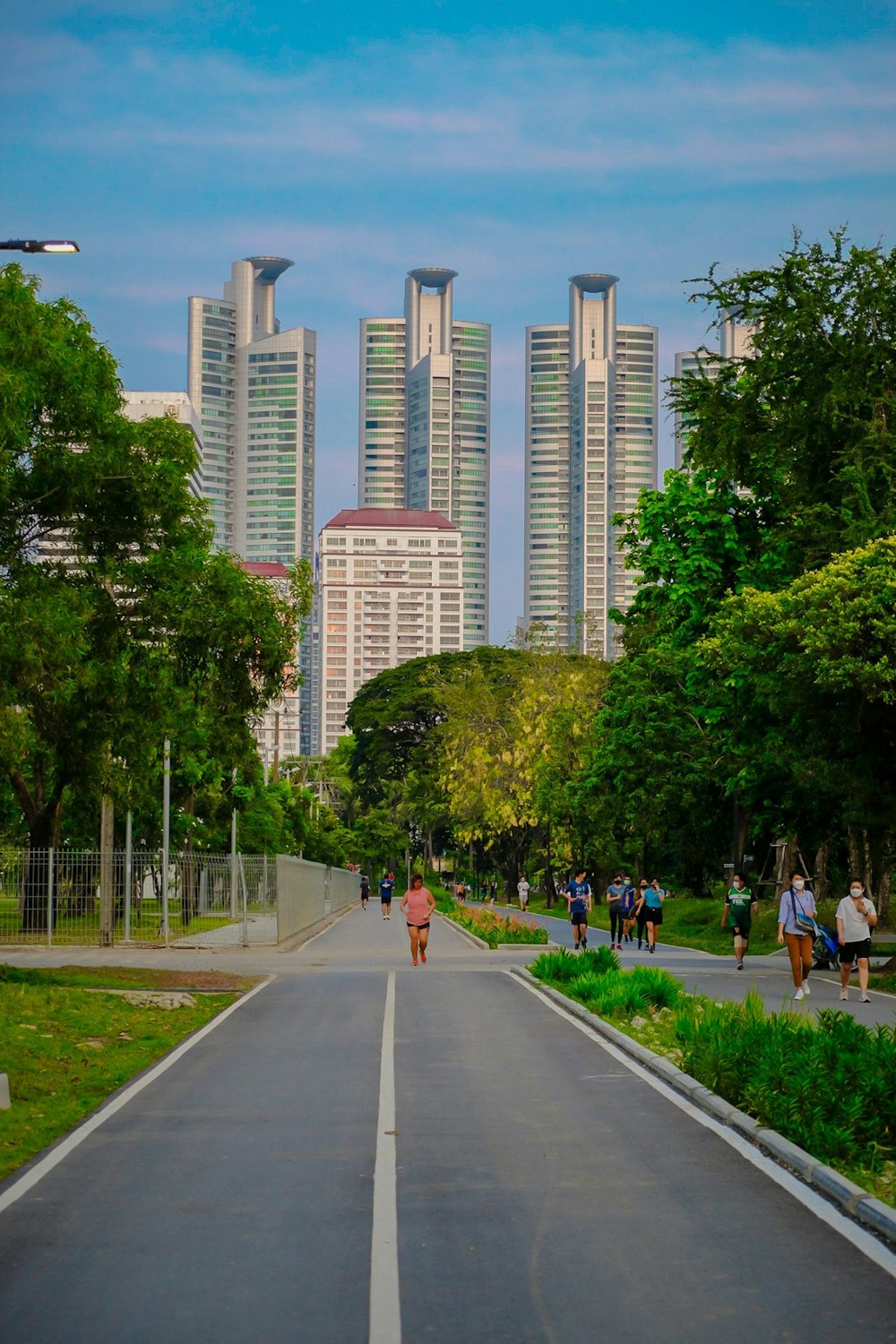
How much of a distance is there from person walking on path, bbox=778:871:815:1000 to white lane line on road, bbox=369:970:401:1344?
9652 mm

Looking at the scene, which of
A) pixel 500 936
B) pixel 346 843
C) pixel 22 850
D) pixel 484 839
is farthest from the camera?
pixel 346 843

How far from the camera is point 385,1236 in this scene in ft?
28.2

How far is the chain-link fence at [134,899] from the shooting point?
39531 millimetres

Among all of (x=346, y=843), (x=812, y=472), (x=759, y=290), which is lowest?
(x=346, y=843)

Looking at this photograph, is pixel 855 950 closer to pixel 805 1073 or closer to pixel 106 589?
pixel 805 1073

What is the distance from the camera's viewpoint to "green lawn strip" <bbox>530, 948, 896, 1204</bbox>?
10523 millimetres

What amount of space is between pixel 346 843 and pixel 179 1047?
119 meters

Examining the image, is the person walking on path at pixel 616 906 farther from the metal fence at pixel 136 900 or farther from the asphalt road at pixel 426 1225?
the asphalt road at pixel 426 1225

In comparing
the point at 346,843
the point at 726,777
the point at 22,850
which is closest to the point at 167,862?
A: the point at 22,850

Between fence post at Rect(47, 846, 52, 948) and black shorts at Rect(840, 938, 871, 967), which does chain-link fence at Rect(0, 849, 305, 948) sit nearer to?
fence post at Rect(47, 846, 52, 948)

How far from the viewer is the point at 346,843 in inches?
5364

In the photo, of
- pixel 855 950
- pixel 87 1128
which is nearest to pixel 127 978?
Result: pixel 855 950

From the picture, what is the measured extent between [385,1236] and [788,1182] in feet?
8.82

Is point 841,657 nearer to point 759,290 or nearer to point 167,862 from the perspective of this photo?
point 759,290
